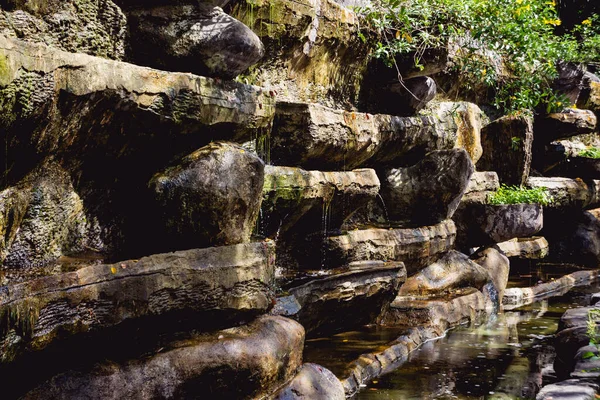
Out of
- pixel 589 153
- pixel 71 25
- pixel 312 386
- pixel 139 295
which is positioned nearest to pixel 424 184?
pixel 312 386

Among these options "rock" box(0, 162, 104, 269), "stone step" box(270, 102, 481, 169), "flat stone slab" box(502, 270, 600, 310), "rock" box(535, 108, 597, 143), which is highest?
"rock" box(535, 108, 597, 143)

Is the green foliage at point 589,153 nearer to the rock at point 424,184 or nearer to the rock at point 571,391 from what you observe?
the rock at point 424,184

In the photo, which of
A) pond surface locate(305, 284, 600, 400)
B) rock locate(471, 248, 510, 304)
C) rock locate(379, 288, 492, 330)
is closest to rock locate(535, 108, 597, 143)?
rock locate(471, 248, 510, 304)

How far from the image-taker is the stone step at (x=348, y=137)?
6.80 meters

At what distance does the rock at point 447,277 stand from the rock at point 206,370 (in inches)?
134

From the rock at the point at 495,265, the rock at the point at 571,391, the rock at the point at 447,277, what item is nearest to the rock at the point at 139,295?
the rock at the point at 571,391

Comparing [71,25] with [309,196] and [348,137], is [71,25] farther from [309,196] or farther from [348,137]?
[348,137]

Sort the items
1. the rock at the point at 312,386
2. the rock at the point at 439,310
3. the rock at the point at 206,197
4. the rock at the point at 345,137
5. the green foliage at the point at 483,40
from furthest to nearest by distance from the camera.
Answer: the green foliage at the point at 483,40, the rock at the point at 439,310, the rock at the point at 345,137, the rock at the point at 312,386, the rock at the point at 206,197

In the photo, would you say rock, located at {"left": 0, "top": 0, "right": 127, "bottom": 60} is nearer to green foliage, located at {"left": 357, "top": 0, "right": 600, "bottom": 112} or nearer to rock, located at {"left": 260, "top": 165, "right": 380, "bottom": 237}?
rock, located at {"left": 260, "top": 165, "right": 380, "bottom": 237}

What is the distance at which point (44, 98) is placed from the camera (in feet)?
13.4

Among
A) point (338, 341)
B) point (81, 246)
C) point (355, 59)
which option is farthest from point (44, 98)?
point (355, 59)

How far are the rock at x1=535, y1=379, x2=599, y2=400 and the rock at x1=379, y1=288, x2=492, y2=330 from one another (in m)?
2.76

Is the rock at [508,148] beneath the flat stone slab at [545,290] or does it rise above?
above

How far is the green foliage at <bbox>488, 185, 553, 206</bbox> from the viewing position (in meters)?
10.4
